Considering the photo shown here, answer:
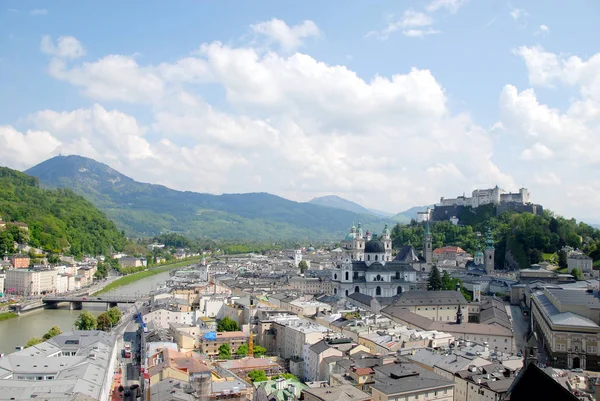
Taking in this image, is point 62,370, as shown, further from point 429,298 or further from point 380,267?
point 380,267

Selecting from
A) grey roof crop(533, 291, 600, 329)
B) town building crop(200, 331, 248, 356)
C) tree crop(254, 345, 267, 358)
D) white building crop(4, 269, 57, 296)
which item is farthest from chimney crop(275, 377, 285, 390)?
white building crop(4, 269, 57, 296)

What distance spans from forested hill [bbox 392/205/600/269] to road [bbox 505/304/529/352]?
10.7m

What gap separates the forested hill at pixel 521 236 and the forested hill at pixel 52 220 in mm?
38379

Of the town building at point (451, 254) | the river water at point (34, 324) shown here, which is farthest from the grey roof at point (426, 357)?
the town building at point (451, 254)

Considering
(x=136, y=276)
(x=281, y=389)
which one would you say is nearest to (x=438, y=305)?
(x=281, y=389)

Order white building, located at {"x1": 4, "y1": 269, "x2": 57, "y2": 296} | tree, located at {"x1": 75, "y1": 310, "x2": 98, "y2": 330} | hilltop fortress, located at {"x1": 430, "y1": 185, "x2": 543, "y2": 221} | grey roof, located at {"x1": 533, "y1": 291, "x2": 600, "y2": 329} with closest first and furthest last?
grey roof, located at {"x1": 533, "y1": 291, "x2": 600, "y2": 329} < tree, located at {"x1": 75, "y1": 310, "x2": 98, "y2": 330} < white building, located at {"x1": 4, "y1": 269, "x2": 57, "y2": 296} < hilltop fortress, located at {"x1": 430, "y1": 185, "x2": 543, "y2": 221}

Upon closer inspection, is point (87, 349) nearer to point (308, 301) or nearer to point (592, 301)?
point (308, 301)

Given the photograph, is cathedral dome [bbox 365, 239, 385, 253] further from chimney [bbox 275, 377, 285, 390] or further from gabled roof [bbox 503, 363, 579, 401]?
gabled roof [bbox 503, 363, 579, 401]

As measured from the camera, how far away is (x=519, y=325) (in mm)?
33406

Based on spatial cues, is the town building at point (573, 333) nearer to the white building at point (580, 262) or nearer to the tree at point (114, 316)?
the white building at point (580, 262)

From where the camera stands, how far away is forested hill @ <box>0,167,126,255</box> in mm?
63656

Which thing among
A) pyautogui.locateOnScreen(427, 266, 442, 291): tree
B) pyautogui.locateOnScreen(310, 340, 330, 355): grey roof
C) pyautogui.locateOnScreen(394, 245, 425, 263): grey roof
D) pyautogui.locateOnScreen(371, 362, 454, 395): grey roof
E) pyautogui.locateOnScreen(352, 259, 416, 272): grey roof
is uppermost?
pyautogui.locateOnScreen(394, 245, 425, 263): grey roof

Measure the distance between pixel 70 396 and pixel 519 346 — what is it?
19.7 meters

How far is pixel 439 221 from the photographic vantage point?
69750mm
